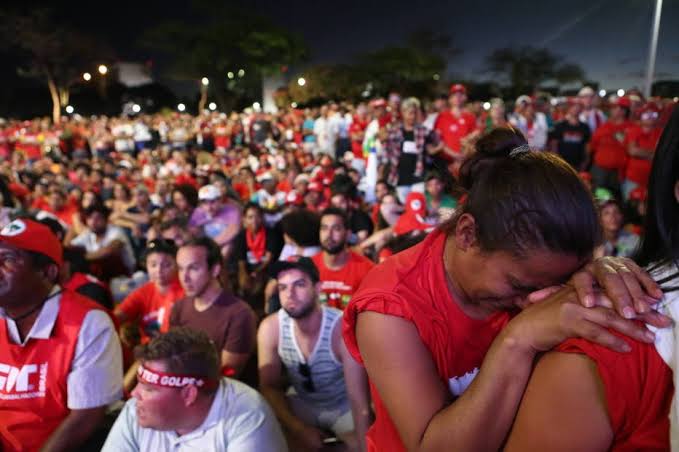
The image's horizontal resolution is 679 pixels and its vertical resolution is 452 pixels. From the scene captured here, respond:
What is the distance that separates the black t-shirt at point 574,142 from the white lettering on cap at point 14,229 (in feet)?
24.6

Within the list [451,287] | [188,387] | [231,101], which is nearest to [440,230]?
[451,287]

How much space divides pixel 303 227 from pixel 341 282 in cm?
94

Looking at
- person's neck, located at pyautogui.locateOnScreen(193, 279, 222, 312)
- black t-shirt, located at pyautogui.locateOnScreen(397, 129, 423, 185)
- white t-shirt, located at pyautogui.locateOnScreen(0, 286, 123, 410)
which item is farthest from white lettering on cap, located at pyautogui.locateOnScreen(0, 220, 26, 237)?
black t-shirt, located at pyautogui.locateOnScreen(397, 129, 423, 185)

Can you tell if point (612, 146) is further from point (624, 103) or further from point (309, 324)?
point (309, 324)

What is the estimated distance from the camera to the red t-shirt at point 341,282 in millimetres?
4117

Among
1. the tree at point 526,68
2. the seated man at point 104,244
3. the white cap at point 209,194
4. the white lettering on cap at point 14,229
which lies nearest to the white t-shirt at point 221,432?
the white lettering on cap at point 14,229

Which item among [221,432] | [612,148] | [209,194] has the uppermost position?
[612,148]

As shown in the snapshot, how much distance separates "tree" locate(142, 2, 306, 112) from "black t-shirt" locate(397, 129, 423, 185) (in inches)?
1221

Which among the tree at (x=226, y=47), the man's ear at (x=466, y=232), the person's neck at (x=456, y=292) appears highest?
the tree at (x=226, y=47)

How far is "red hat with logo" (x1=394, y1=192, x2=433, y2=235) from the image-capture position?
5051 millimetres

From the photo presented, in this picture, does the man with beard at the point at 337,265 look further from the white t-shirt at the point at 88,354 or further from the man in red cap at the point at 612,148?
the man in red cap at the point at 612,148

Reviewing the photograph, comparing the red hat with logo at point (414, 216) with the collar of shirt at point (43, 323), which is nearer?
the collar of shirt at point (43, 323)

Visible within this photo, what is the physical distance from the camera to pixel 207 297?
3576 millimetres

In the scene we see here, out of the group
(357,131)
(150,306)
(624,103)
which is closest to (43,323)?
(150,306)
